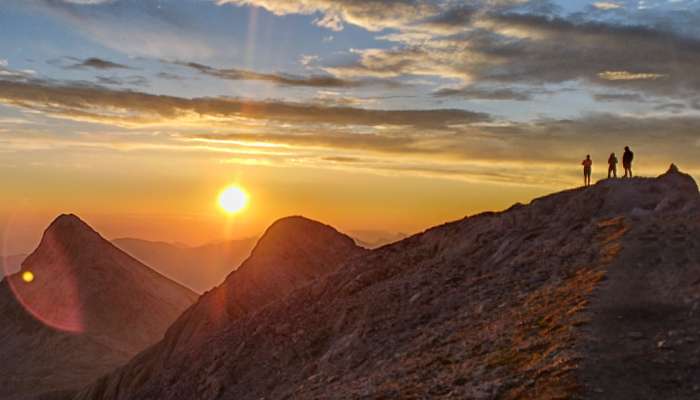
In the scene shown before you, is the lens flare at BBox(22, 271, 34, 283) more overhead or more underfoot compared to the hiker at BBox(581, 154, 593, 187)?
more underfoot

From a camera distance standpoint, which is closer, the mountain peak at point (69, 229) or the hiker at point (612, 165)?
the hiker at point (612, 165)

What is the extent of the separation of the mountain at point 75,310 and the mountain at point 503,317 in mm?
58512

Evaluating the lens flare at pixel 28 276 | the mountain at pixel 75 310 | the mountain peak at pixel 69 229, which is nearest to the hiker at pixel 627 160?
the mountain at pixel 75 310

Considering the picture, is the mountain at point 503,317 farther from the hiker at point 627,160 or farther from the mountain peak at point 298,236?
the mountain peak at point 298,236

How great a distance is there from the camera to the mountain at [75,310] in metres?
94.9

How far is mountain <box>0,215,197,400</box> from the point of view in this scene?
311ft

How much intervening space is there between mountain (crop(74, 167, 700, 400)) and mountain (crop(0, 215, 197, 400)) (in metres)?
58.5

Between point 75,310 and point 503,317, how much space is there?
10710 centimetres

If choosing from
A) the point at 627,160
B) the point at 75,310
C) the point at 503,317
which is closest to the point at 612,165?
the point at 627,160

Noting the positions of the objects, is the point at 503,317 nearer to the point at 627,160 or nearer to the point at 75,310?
the point at 627,160

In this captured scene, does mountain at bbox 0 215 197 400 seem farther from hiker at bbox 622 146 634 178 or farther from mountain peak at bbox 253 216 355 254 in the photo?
hiker at bbox 622 146 634 178

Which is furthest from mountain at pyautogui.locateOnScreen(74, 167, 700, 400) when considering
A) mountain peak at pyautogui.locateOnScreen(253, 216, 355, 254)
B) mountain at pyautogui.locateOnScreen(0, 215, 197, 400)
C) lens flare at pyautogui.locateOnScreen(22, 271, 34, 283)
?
lens flare at pyautogui.locateOnScreen(22, 271, 34, 283)

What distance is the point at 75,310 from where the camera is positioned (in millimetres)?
113188

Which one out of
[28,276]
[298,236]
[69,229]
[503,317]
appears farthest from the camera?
[69,229]
